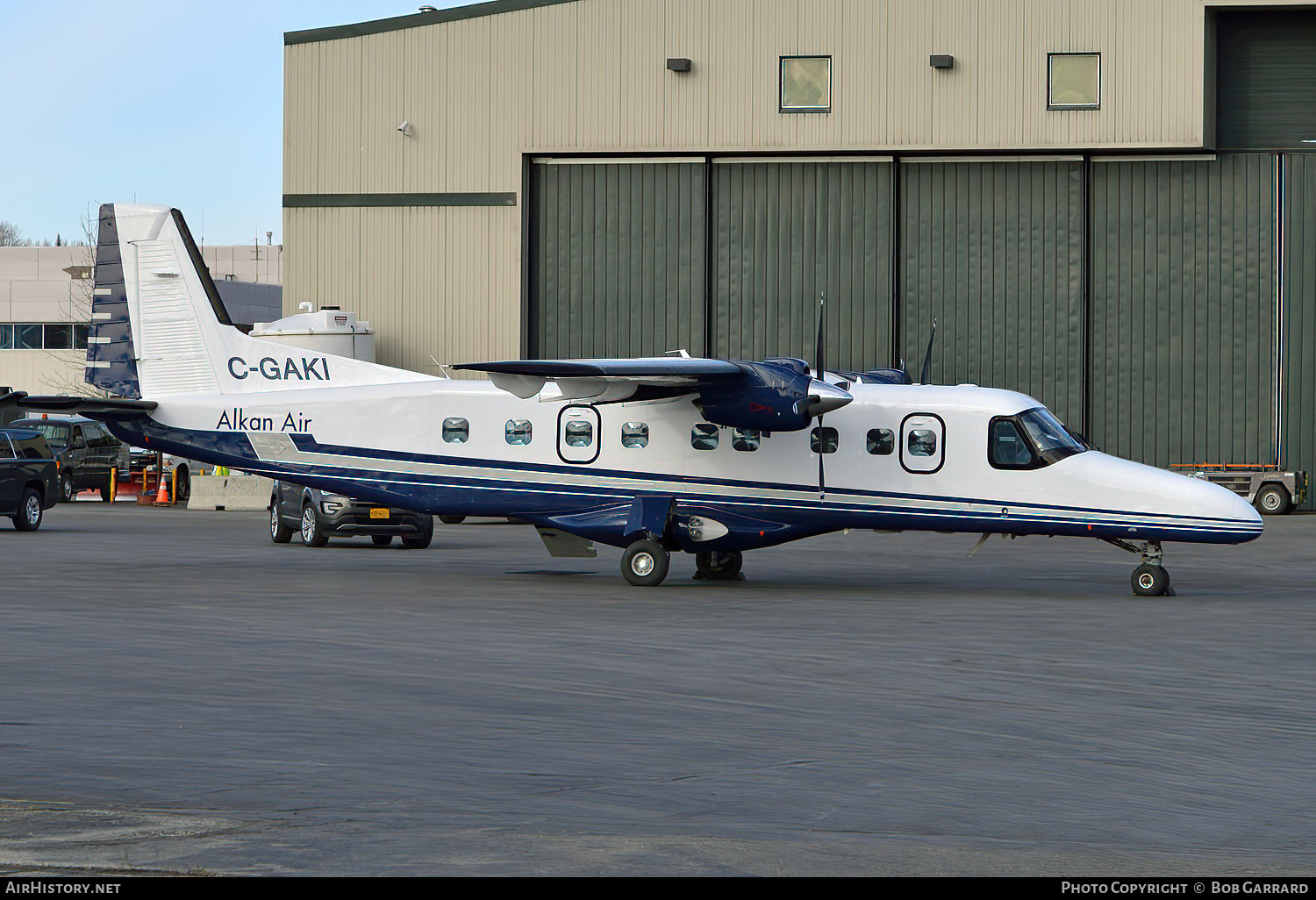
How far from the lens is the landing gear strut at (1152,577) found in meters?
19.1

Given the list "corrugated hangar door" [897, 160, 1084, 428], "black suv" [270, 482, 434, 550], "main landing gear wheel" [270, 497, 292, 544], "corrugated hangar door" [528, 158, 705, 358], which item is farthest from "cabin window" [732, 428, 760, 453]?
"corrugated hangar door" [897, 160, 1084, 428]

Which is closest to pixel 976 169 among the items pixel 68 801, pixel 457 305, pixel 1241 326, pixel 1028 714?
pixel 1241 326

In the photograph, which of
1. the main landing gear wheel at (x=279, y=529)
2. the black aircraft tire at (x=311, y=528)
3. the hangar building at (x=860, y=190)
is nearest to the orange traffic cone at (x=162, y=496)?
the hangar building at (x=860, y=190)

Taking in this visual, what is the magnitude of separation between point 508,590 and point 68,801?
40.0 feet

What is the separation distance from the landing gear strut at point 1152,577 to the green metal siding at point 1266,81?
2492cm

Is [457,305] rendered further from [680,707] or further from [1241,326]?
[680,707]

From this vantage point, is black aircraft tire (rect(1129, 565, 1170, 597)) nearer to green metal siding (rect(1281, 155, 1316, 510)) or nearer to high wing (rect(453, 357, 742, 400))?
high wing (rect(453, 357, 742, 400))

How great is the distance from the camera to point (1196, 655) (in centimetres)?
1364

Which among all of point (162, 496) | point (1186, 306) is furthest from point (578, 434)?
point (162, 496)

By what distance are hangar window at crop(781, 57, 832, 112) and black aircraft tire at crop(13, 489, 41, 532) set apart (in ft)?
69.0

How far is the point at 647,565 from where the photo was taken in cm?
2011

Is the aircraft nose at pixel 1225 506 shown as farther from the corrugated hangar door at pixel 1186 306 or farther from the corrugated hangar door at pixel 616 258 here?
the corrugated hangar door at pixel 616 258

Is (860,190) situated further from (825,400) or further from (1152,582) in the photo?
(1152,582)

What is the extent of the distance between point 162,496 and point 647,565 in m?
29.2
